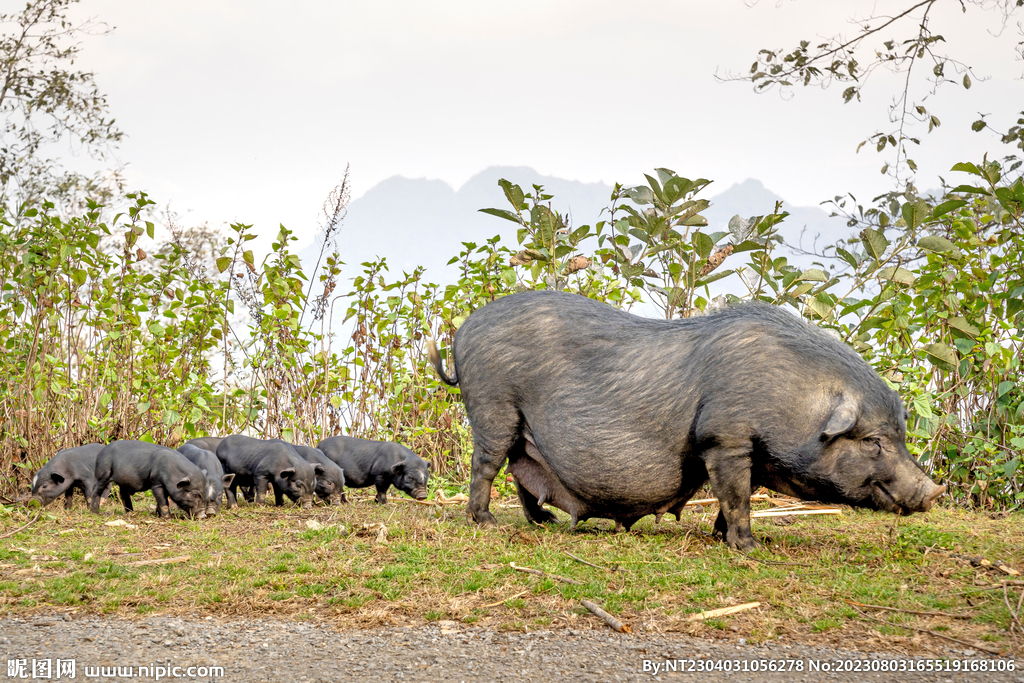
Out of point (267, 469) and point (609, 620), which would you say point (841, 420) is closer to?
point (609, 620)

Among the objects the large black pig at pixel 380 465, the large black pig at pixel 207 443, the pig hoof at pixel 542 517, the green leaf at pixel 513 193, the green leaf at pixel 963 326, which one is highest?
the green leaf at pixel 513 193

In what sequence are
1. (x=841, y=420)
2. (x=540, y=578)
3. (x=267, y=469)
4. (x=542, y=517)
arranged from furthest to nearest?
(x=267, y=469)
(x=542, y=517)
(x=841, y=420)
(x=540, y=578)

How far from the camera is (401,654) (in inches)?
128

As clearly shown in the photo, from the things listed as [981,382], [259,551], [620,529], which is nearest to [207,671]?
[259,551]

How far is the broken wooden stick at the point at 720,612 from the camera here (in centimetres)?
366

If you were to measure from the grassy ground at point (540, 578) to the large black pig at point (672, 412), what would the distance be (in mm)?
335

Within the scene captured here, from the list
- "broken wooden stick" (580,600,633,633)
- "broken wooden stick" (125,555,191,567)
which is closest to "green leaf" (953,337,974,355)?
"broken wooden stick" (580,600,633,633)

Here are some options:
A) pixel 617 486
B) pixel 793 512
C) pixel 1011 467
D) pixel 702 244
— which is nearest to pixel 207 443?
pixel 617 486

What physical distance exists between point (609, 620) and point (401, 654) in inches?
33.5

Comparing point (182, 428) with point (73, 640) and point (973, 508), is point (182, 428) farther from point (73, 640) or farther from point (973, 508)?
point (973, 508)

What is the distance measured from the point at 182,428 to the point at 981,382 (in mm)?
7160

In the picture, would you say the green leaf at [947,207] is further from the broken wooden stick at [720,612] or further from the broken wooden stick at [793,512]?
the broken wooden stick at [720,612]

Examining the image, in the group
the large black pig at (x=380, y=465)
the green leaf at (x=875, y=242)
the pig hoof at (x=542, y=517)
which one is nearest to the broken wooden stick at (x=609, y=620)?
the pig hoof at (x=542, y=517)

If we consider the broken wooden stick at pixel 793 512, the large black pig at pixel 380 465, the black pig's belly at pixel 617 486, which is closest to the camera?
the black pig's belly at pixel 617 486
